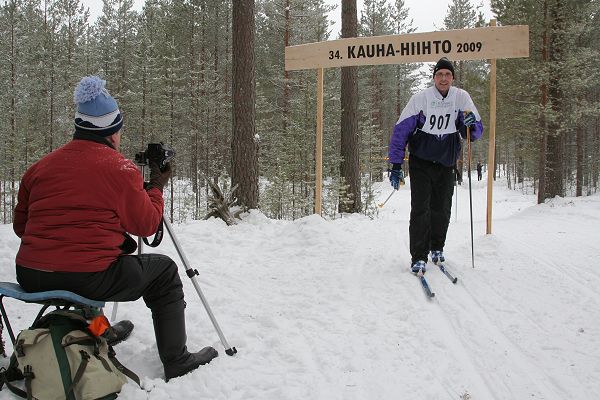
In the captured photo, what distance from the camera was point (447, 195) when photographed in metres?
5.29

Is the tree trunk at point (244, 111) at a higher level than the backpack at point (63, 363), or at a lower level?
higher

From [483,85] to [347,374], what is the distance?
2245 cm

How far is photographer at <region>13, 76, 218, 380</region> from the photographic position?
2.37 m

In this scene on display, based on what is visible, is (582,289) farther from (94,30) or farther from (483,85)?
(94,30)

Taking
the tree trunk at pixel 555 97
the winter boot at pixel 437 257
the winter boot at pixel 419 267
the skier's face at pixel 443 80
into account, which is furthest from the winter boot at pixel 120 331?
the tree trunk at pixel 555 97

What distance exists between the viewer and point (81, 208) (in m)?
2.38

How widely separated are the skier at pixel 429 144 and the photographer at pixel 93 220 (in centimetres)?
321

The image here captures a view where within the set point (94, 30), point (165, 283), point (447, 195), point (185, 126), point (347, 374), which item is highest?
point (94, 30)

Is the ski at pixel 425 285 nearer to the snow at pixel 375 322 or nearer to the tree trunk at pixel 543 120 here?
the snow at pixel 375 322

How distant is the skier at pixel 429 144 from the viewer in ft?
16.7

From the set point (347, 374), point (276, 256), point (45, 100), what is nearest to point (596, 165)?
point (276, 256)

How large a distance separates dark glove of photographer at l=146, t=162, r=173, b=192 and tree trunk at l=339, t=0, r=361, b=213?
8.83 metres

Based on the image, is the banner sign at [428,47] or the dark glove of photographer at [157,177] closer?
the dark glove of photographer at [157,177]

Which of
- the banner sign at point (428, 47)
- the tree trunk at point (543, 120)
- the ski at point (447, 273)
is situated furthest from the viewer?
the tree trunk at point (543, 120)
